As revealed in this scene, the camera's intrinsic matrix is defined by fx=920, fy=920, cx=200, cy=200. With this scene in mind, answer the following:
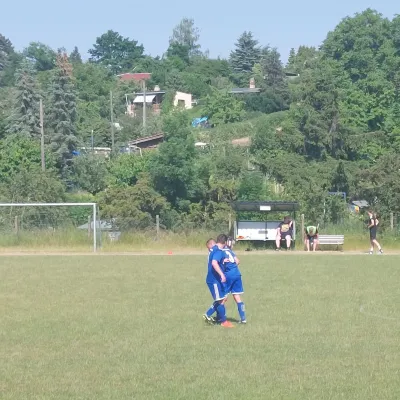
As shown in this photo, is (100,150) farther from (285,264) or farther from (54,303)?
(54,303)

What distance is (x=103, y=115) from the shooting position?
104 meters

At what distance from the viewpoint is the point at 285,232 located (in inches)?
1479

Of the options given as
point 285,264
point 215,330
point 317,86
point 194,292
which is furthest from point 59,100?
point 215,330

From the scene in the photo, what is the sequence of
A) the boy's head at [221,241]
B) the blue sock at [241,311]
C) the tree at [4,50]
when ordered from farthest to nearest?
the tree at [4,50] < the blue sock at [241,311] < the boy's head at [221,241]

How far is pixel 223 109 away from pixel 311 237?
6043cm

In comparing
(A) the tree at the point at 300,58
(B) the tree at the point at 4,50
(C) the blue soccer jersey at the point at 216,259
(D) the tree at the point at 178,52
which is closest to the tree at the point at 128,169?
(C) the blue soccer jersey at the point at 216,259

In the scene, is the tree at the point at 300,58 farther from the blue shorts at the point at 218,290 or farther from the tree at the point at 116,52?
the blue shorts at the point at 218,290

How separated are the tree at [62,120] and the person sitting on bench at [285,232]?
3903 centimetres

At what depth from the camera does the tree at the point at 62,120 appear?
74938 mm

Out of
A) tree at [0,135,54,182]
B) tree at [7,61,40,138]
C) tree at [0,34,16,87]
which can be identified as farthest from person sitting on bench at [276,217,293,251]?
tree at [0,34,16,87]

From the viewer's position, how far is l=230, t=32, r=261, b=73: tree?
161375 millimetres

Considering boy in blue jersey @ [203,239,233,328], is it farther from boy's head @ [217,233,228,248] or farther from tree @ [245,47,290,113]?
tree @ [245,47,290,113]

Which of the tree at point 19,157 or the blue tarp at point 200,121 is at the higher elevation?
the blue tarp at point 200,121

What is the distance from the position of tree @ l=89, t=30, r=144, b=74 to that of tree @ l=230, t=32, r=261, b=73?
2201cm
